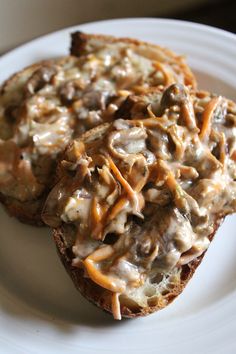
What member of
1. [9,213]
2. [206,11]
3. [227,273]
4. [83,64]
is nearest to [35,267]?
[9,213]

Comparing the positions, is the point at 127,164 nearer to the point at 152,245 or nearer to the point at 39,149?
the point at 152,245

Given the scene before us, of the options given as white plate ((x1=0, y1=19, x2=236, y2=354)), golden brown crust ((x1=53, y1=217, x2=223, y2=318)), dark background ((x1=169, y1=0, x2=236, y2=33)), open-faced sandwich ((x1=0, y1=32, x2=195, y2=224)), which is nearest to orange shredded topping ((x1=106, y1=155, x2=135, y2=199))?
golden brown crust ((x1=53, y1=217, x2=223, y2=318))

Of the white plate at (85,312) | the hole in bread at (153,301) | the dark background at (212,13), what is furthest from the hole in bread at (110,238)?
the dark background at (212,13)

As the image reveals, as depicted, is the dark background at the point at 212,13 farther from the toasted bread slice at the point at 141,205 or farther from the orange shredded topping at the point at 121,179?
the orange shredded topping at the point at 121,179

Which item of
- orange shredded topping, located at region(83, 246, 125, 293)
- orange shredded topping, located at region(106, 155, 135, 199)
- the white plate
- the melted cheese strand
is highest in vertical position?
orange shredded topping, located at region(106, 155, 135, 199)

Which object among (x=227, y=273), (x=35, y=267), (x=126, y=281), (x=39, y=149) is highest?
(x=39, y=149)

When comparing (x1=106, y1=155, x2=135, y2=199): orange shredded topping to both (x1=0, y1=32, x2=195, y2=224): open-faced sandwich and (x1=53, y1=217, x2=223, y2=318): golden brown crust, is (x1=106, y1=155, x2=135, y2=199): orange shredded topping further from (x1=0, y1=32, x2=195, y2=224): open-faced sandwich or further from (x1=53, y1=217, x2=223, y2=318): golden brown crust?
(x1=0, y1=32, x2=195, y2=224): open-faced sandwich

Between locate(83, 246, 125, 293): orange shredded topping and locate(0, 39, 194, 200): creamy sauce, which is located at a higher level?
locate(0, 39, 194, 200): creamy sauce
